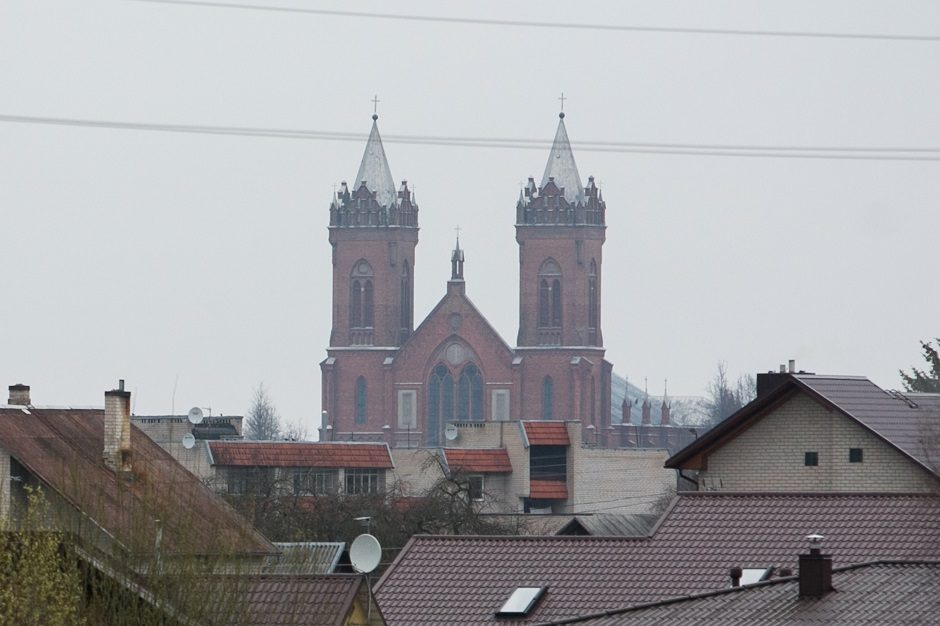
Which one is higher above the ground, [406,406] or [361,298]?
[361,298]

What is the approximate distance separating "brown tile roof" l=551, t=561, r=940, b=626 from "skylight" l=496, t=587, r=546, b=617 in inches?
210

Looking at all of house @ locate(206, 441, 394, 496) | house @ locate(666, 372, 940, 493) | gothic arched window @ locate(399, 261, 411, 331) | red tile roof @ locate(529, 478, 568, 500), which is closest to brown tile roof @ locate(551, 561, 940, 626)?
house @ locate(666, 372, 940, 493)

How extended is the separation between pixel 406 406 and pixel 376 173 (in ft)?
41.5

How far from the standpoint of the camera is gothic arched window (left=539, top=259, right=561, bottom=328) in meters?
130

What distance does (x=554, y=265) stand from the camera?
12962cm

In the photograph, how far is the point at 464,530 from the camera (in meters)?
58.7

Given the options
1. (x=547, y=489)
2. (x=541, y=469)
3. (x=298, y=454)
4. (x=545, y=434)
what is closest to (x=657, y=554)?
(x=298, y=454)

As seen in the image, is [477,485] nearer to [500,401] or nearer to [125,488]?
[500,401]

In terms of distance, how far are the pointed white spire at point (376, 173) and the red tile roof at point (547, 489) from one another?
46.2 metres

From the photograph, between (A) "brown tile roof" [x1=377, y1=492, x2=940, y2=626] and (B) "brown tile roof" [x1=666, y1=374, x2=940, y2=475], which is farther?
(B) "brown tile roof" [x1=666, y1=374, x2=940, y2=475]

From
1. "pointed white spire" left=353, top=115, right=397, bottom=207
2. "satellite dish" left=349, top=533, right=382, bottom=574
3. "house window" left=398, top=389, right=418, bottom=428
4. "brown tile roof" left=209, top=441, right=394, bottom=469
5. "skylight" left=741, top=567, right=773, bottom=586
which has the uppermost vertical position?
"pointed white spire" left=353, top=115, right=397, bottom=207

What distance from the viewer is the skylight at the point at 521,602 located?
2745 centimetres

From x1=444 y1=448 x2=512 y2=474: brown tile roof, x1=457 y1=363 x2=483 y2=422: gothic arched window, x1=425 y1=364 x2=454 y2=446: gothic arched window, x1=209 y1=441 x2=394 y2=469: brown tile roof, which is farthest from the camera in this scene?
x1=457 y1=363 x2=483 y2=422: gothic arched window

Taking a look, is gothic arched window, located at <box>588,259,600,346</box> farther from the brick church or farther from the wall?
the wall
